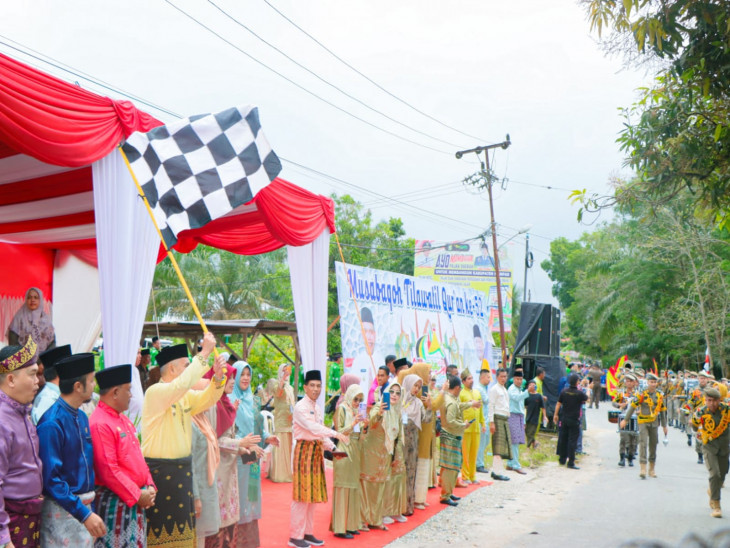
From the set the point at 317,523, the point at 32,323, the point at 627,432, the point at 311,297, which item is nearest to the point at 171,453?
the point at 317,523

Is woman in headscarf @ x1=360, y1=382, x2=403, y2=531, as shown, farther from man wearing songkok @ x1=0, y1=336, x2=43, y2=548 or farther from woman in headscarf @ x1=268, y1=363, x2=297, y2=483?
man wearing songkok @ x1=0, y1=336, x2=43, y2=548

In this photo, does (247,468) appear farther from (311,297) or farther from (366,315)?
(366,315)

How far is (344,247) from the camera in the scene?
32.1m

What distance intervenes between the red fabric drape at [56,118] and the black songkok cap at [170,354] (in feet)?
5.51

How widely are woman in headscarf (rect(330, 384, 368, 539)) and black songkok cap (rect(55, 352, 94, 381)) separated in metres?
3.78

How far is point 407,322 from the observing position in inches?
516

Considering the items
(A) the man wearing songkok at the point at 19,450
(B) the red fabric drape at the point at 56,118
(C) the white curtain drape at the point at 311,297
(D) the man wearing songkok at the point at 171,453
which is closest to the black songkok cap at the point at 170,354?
(D) the man wearing songkok at the point at 171,453

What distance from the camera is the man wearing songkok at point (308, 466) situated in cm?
663

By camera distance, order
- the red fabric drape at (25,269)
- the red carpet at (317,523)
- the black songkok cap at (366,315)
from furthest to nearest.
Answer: the black songkok cap at (366,315) → the red fabric drape at (25,269) → the red carpet at (317,523)

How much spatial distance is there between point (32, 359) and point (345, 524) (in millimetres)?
4554

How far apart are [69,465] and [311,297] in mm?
4921

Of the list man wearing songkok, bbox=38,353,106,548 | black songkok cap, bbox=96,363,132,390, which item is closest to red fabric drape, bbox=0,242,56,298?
black songkok cap, bbox=96,363,132,390

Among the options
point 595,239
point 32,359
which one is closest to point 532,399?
point 32,359

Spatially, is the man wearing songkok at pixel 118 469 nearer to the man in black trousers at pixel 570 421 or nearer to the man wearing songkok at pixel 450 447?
the man wearing songkok at pixel 450 447
